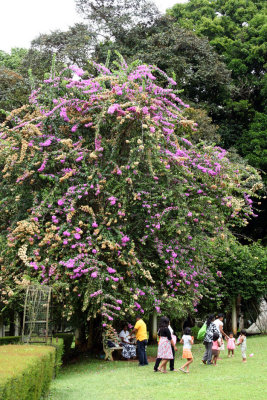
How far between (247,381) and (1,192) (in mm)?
8549

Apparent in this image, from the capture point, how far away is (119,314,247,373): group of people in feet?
37.3

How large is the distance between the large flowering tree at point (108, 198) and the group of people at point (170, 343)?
801 mm

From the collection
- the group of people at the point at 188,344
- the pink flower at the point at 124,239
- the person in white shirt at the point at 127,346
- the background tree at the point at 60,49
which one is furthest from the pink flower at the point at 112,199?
the background tree at the point at 60,49

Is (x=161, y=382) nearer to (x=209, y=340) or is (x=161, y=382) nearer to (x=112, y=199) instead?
(x=209, y=340)

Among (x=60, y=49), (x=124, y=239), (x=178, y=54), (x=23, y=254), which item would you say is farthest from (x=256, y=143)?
(x=23, y=254)

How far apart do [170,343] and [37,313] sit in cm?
286

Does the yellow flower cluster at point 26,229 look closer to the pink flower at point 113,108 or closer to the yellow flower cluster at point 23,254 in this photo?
the yellow flower cluster at point 23,254

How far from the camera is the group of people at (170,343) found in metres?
11.4

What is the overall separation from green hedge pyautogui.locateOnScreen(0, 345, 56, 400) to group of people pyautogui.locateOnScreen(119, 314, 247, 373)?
10.5 feet

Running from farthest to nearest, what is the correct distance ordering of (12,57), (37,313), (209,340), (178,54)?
(12,57) < (178,54) < (209,340) < (37,313)

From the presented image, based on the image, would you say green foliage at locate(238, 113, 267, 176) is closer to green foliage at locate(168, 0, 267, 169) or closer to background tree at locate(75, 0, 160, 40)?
green foliage at locate(168, 0, 267, 169)

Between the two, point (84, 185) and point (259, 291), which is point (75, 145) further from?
point (259, 291)

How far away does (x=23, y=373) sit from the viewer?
602cm

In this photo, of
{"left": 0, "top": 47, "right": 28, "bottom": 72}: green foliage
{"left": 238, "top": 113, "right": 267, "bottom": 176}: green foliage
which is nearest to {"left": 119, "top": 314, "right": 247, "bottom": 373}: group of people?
{"left": 238, "top": 113, "right": 267, "bottom": 176}: green foliage
